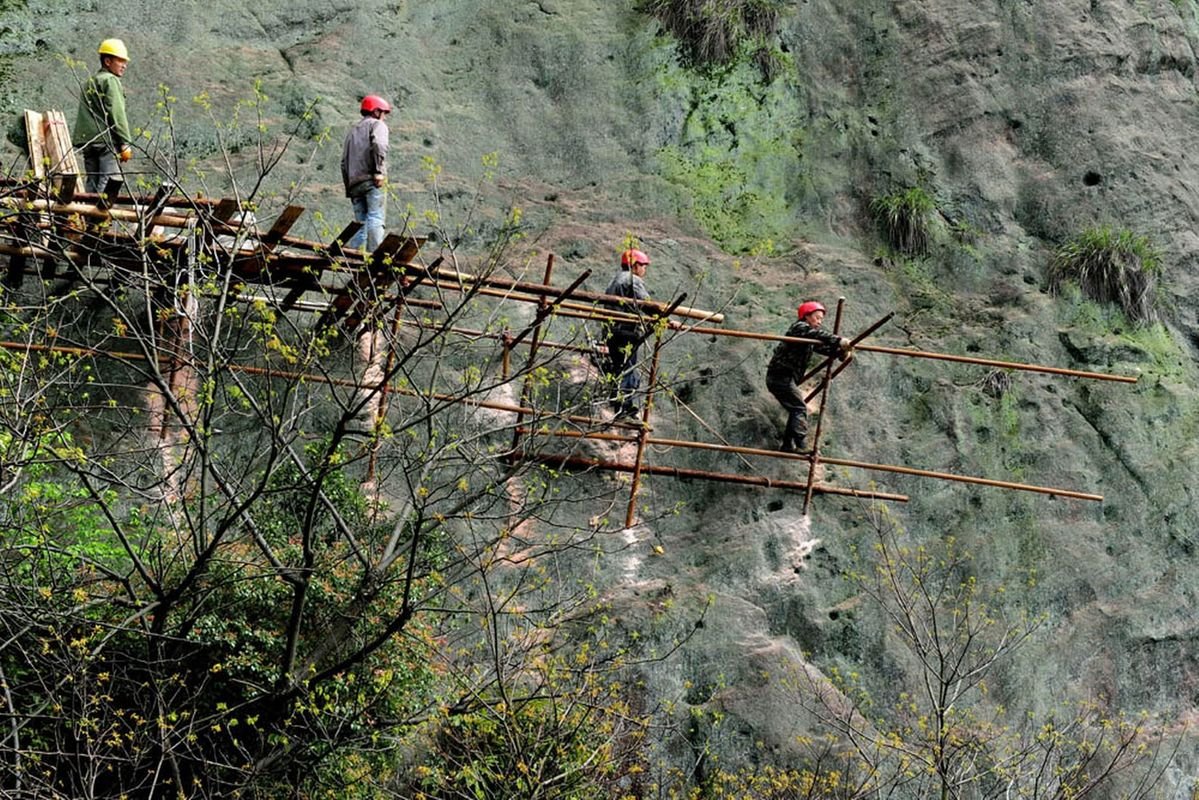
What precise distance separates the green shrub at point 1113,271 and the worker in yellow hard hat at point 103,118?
1062 centimetres

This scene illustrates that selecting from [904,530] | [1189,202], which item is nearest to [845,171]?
[1189,202]

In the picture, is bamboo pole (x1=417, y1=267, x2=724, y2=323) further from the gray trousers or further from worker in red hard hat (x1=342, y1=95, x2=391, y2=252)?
the gray trousers

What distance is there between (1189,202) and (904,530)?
6817 millimetres

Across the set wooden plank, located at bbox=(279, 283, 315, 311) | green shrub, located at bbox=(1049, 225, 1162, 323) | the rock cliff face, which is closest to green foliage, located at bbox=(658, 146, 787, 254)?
the rock cliff face


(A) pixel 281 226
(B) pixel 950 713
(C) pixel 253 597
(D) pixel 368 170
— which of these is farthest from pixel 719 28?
(C) pixel 253 597

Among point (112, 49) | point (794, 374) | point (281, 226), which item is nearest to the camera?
point (281, 226)

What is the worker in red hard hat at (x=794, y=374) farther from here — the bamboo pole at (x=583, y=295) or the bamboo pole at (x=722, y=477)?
the bamboo pole at (x=583, y=295)

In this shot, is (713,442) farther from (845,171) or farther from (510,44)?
(510,44)

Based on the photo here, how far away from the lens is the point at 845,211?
20.5 m

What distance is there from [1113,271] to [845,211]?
10.6 ft

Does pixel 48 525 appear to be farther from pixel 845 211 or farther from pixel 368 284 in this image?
pixel 845 211

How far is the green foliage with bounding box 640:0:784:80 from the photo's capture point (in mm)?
21516

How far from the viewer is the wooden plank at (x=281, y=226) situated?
44.7 feet

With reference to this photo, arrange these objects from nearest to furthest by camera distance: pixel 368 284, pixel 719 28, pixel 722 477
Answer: pixel 368 284 < pixel 722 477 < pixel 719 28
